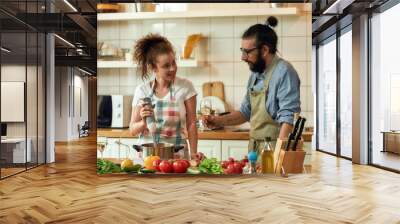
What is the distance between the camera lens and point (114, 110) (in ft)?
18.0

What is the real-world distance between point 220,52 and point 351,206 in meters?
2.45

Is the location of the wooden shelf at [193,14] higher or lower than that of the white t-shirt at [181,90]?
higher

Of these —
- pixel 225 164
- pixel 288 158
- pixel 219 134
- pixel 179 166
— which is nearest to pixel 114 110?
pixel 179 166

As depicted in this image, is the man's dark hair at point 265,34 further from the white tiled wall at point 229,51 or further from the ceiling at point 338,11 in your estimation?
the ceiling at point 338,11

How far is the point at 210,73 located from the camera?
536 centimetres

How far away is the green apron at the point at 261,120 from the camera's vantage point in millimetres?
5246

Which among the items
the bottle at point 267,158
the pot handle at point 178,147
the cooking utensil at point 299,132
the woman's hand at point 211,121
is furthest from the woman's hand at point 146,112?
the cooking utensil at point 299,132

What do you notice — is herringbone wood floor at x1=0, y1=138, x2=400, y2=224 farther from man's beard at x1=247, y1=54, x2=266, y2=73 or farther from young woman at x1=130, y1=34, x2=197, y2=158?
man's beard at x1=247, y1=54, x2=266, y2=73

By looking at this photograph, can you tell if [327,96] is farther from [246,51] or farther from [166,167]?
[166,167]

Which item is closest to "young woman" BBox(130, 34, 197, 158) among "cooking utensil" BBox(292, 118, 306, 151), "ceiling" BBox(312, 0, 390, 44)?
"cooking utensil" BBox(292, 118, 306, 151)

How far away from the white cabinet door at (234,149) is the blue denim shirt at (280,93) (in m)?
0.33

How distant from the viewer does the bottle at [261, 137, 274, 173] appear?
5.24 meters

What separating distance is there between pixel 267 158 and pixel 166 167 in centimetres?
127

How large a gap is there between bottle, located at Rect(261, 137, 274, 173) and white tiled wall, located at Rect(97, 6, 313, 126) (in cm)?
61
